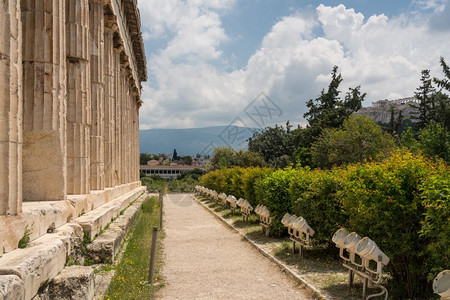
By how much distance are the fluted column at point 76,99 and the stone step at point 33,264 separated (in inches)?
113

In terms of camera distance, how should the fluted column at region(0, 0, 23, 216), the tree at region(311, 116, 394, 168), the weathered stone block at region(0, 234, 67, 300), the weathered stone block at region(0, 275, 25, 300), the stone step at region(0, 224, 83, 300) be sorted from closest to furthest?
the weathered stone block at region(0, 275, 25, 300), the stone step at region(0, 224, 83, 300), the weathered stone block at region(0, 234, 67, 300), the fluted column at region(0, 0, 23, 216), the tree at region(311, 116, 394, 168)

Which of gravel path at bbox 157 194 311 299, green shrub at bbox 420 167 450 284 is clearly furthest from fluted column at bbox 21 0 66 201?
green shrub at bbox 420 167 450 284

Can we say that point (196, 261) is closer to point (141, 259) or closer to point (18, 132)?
point (141, 259)

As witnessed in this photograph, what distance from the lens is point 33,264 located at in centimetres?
401

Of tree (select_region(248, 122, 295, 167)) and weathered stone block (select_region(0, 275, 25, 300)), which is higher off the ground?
tree (select_region(248, 122, 295, 167))

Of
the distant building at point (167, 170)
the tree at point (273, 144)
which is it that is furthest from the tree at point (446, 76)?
the distant building at point (167, 170)

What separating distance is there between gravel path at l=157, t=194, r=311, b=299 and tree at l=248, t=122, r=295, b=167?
4323 cm

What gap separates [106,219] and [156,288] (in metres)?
2.73

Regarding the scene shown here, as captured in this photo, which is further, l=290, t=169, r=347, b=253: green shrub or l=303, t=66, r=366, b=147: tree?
l=303, t=66, r=366, b=147: tree

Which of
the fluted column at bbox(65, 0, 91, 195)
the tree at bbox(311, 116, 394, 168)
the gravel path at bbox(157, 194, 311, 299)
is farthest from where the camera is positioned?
the tree at bbox(311, 116, 394, 168)

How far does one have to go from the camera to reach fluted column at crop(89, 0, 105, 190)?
11172 mm

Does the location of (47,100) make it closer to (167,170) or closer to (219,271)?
(219,271)

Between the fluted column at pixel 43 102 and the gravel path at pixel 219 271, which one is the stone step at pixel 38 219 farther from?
the gravel path at pixel 219 271

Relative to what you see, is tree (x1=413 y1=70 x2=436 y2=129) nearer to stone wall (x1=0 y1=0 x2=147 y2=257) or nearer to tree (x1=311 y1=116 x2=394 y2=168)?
tree (x1=311 y1=116 x2=394 y2=168)
